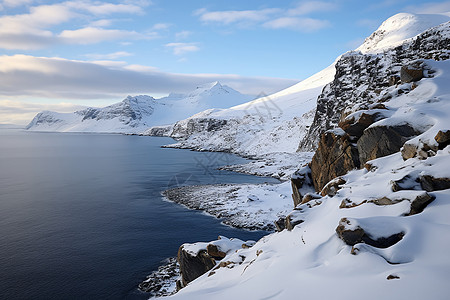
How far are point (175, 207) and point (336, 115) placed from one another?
55.9 meters

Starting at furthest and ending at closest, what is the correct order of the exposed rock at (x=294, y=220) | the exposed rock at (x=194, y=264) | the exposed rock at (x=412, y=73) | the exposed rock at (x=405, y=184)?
the exposed rock at (x=412, y=73) → the exposed rock at (x=194, y=264) → the exposed rock at (x=294, y=220) → the exposed rock at (x=405, y=184)

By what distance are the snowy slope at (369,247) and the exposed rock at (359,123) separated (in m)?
1.15

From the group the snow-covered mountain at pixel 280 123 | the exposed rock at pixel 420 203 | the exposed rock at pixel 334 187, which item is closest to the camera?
the exposed rock at pixel 420 203

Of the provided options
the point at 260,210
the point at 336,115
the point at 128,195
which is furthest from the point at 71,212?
the point at 336,115

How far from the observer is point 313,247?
1076cm

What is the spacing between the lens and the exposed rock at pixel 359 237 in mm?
9484

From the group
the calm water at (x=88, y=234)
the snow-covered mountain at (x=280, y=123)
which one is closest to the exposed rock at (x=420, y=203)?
the calm water at (x=88, y=234)

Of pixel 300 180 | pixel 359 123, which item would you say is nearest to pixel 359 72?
pixel 300 180

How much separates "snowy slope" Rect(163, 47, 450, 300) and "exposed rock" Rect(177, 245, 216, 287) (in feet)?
10.9

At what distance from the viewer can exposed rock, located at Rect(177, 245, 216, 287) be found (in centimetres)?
1769

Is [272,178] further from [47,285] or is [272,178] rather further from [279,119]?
[279,119]

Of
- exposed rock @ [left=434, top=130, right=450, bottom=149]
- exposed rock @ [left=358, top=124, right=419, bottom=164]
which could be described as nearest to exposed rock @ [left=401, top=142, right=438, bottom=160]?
exposed rock @ [left=434, top=130, right=450, bottom=149]

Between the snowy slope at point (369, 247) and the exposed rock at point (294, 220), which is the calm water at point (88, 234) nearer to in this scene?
the exposed rock at point (294, 220)

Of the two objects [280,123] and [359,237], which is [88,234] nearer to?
[359,237]
